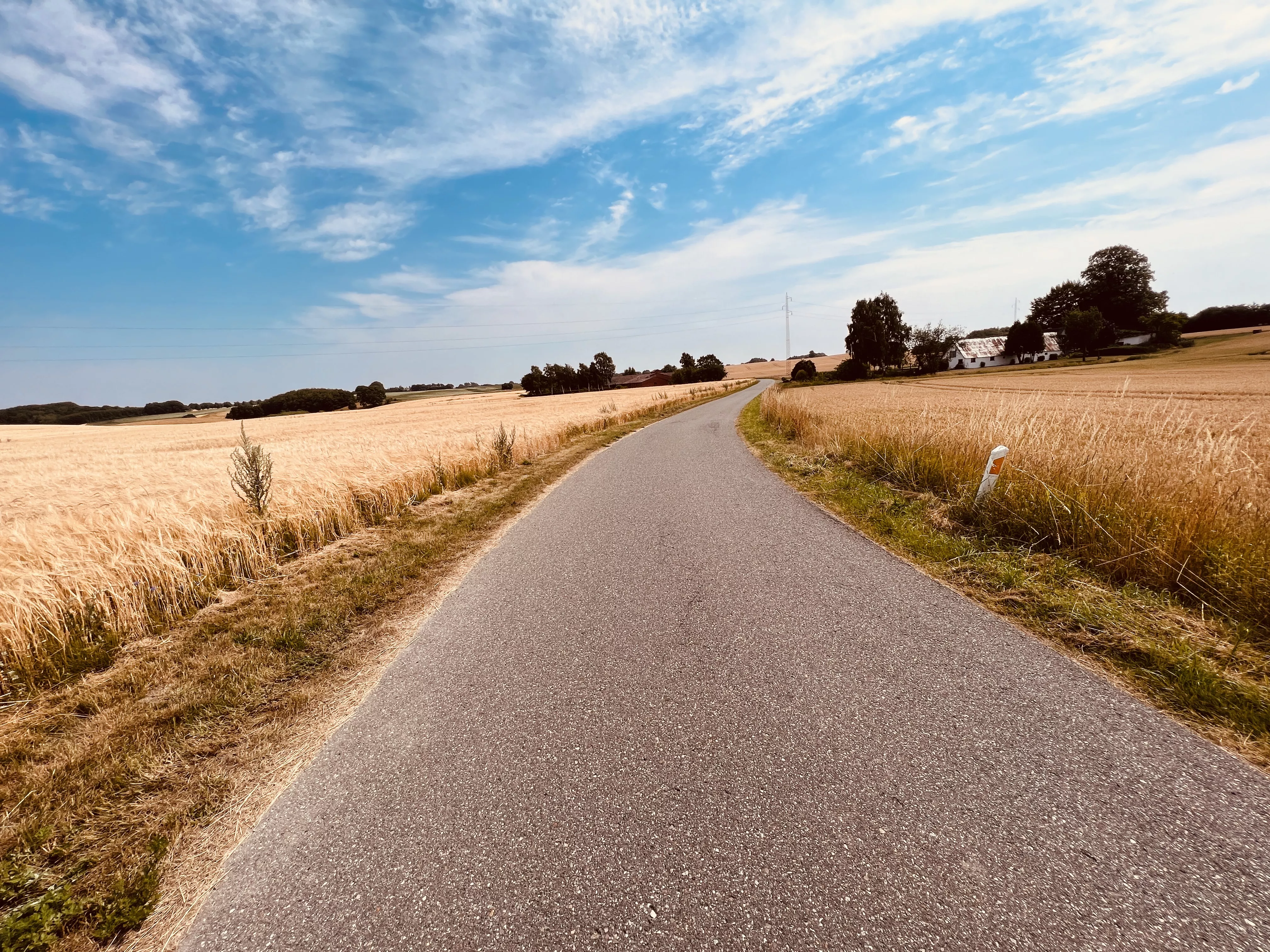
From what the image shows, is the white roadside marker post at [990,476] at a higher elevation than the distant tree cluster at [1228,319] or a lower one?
lower

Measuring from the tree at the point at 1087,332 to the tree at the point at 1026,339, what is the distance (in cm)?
670

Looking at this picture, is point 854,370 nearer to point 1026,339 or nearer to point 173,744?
point 1026,339

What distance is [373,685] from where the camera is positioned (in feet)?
12.8

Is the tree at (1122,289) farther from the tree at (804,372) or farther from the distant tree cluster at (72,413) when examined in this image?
the distant tree cluster at (72,413)

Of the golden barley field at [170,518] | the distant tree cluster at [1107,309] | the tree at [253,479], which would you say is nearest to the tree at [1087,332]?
the distant tree cluster at [1107,309]

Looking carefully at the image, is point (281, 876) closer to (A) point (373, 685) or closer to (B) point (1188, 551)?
(A) point (373, 685)

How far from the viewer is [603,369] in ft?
364

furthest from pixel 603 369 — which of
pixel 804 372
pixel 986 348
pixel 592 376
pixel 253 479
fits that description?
pixel 253 479

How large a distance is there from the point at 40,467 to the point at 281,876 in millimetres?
28607

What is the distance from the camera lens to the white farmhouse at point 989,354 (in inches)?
3290

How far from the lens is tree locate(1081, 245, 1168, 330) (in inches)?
3002

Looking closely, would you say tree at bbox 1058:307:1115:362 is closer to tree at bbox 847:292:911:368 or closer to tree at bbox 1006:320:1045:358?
tree at bbox 1006:320:1045:358

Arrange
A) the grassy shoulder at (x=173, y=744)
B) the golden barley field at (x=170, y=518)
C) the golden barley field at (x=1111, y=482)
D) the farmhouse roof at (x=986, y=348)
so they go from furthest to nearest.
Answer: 1. the farmhouse roof at (x=986, y=348)
2. the golden barley field at (x=170, y=518)
3. the golden barley field at (x=1111, y=482)
4. the grassy shoulder at (x=173, y=744)

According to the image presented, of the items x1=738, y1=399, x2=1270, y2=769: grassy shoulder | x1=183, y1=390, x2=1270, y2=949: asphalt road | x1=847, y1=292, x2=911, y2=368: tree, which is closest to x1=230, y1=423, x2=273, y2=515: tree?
x1=183, y1=390, x2=1270, y2=949: asphalt road
